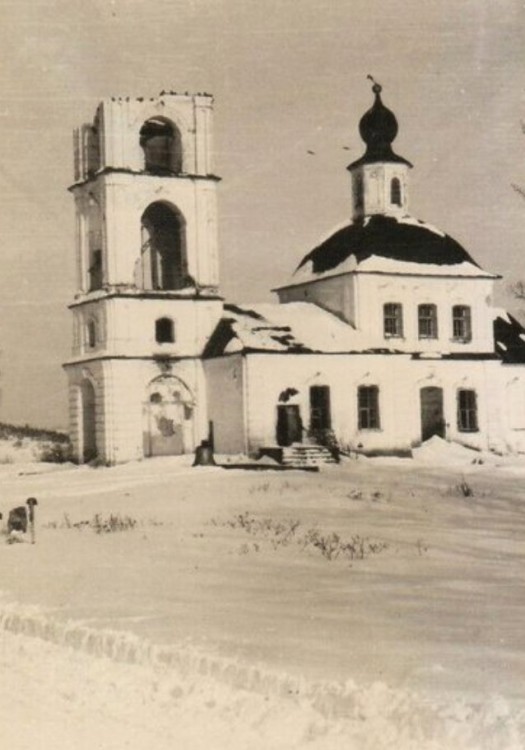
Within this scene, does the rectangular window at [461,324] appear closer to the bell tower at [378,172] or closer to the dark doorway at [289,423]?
the bell tower at [378,172]

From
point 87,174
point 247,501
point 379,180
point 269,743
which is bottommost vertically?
point 269,743

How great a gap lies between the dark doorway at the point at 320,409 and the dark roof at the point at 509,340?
99.1 inches

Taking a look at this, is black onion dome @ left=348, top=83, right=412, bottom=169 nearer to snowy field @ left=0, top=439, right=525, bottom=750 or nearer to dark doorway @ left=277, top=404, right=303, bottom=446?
snowy field @ left=0, top=439, right=525, bottom=750

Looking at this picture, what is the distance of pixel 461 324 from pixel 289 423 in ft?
10.4

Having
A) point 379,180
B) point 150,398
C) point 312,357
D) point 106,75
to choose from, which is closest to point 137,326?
point 150,398

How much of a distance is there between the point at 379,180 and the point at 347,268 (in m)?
1.21

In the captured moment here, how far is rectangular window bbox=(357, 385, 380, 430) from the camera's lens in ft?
50.1

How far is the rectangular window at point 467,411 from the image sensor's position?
593 inches

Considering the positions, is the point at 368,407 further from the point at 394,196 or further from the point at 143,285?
the point at 143,285

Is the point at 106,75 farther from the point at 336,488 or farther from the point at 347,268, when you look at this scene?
the point at 347,268

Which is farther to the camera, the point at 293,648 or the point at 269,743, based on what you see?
the point at 293,648

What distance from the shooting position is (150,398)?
43.2 feet

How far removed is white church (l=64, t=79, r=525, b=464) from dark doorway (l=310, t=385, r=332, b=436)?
26 millimetres

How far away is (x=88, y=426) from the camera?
11055 mm
